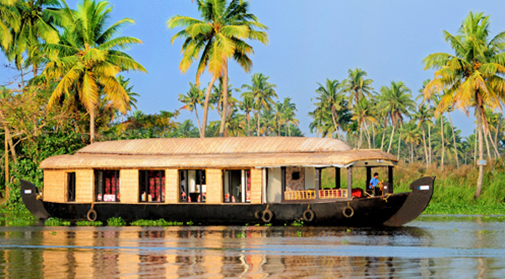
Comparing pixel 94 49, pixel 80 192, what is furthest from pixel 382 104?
pixel 80 192

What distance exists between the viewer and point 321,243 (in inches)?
613

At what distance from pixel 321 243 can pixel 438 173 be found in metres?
20.3

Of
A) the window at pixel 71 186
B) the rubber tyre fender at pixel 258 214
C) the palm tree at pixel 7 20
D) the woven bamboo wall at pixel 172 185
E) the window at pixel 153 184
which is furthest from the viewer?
the palm tree at pixel 7 20

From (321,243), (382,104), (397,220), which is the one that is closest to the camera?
(321,243)

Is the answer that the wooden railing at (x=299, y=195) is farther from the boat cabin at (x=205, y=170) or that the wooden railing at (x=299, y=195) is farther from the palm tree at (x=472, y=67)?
the palm tree at (x=472, y=67)

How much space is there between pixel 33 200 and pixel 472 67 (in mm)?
20147

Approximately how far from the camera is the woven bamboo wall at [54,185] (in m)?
23.7

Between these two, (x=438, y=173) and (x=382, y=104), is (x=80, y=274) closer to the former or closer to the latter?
(x=438, y=173)

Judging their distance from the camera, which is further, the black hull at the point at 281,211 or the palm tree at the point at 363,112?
the palm tree at the point at 363,112

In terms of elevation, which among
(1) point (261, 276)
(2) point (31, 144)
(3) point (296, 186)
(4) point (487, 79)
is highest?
(4) point (487, 79)

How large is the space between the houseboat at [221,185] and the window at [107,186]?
0.03m

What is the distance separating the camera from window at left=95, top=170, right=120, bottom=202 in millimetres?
23609

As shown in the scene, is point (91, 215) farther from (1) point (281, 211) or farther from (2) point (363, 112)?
(2) point (363, 112)

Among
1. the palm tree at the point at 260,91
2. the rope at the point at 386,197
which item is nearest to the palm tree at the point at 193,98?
the palm tree at the point at 260,91
